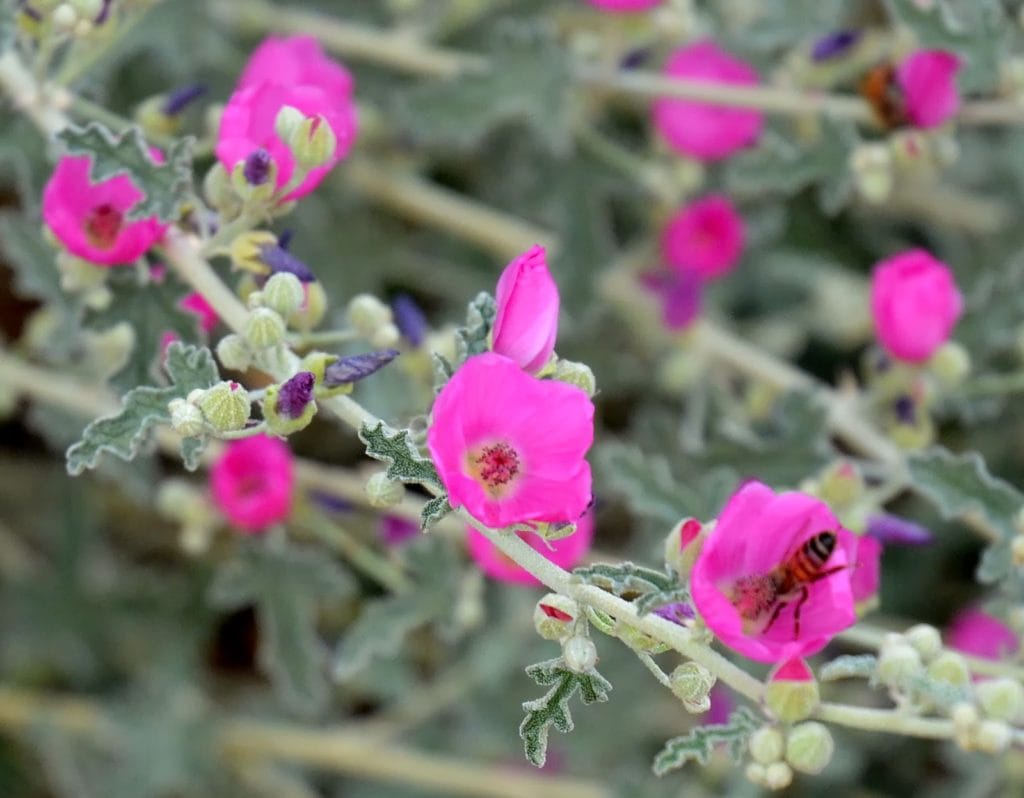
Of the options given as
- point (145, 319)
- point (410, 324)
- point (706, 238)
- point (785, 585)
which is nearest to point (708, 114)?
point (706, 238)

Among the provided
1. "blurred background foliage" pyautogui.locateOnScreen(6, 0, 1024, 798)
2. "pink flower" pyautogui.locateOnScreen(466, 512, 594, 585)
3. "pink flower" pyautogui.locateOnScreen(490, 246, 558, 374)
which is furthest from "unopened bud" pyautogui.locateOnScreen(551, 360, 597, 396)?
"blurred background foliage" pyautogui.locateOnScreen(6, 0, 1024, 798)

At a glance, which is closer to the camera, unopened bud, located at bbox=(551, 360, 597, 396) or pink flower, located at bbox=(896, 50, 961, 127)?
unopened bud, located at bbox=(551, 360, 597, 396)

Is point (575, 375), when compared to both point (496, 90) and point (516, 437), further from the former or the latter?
point (496, 90)

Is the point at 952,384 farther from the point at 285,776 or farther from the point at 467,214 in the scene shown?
the point at 285,776

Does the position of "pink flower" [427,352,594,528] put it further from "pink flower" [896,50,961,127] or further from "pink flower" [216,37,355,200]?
"pink flower" [896,50,961,127]

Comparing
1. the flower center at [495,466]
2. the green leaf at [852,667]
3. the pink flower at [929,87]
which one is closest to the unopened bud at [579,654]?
the flower center at [495,466]

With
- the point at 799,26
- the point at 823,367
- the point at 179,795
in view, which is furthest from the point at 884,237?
the point at 179,795

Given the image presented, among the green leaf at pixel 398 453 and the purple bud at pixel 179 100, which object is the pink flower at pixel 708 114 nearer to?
the purple bud at pixel 179 100
